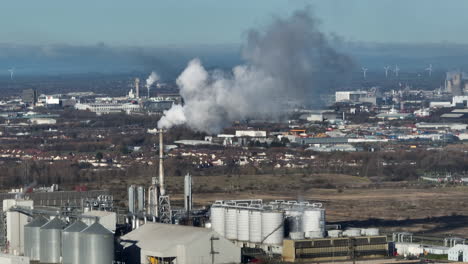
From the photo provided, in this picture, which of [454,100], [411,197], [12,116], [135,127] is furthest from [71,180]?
[454,100]

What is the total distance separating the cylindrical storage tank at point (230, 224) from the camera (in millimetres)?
42312

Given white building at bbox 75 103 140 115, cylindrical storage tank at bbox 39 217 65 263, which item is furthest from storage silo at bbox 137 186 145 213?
white building at bbox 75 103 140 115

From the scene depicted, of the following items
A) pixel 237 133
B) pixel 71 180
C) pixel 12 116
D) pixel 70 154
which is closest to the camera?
pixel 71 180

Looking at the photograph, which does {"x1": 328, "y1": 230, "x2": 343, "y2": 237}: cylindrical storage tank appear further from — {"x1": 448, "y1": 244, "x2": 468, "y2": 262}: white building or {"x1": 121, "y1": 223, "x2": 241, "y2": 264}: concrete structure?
{"x1": 121, "y1": 223, "x2": 241, "y2": 264}: concrete structure

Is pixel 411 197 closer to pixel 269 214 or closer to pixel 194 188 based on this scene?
pixel 194 188

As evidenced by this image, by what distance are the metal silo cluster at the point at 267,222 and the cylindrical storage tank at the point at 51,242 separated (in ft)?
18.4

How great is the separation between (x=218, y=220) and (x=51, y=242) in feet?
19.6

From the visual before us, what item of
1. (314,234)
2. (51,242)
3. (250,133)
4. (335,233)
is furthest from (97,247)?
(250,133)

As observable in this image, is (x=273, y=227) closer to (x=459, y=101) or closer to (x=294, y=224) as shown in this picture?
(x=294, y=224)

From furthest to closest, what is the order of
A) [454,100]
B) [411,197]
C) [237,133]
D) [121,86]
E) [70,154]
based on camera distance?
[121,86] → [454,100] → [237,133] → [70,154] → [411,197]

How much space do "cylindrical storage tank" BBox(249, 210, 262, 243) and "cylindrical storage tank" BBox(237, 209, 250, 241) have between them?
0.52ft

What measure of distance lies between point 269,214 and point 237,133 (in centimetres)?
4807

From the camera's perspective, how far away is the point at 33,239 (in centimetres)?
4022

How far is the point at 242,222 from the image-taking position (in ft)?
138
